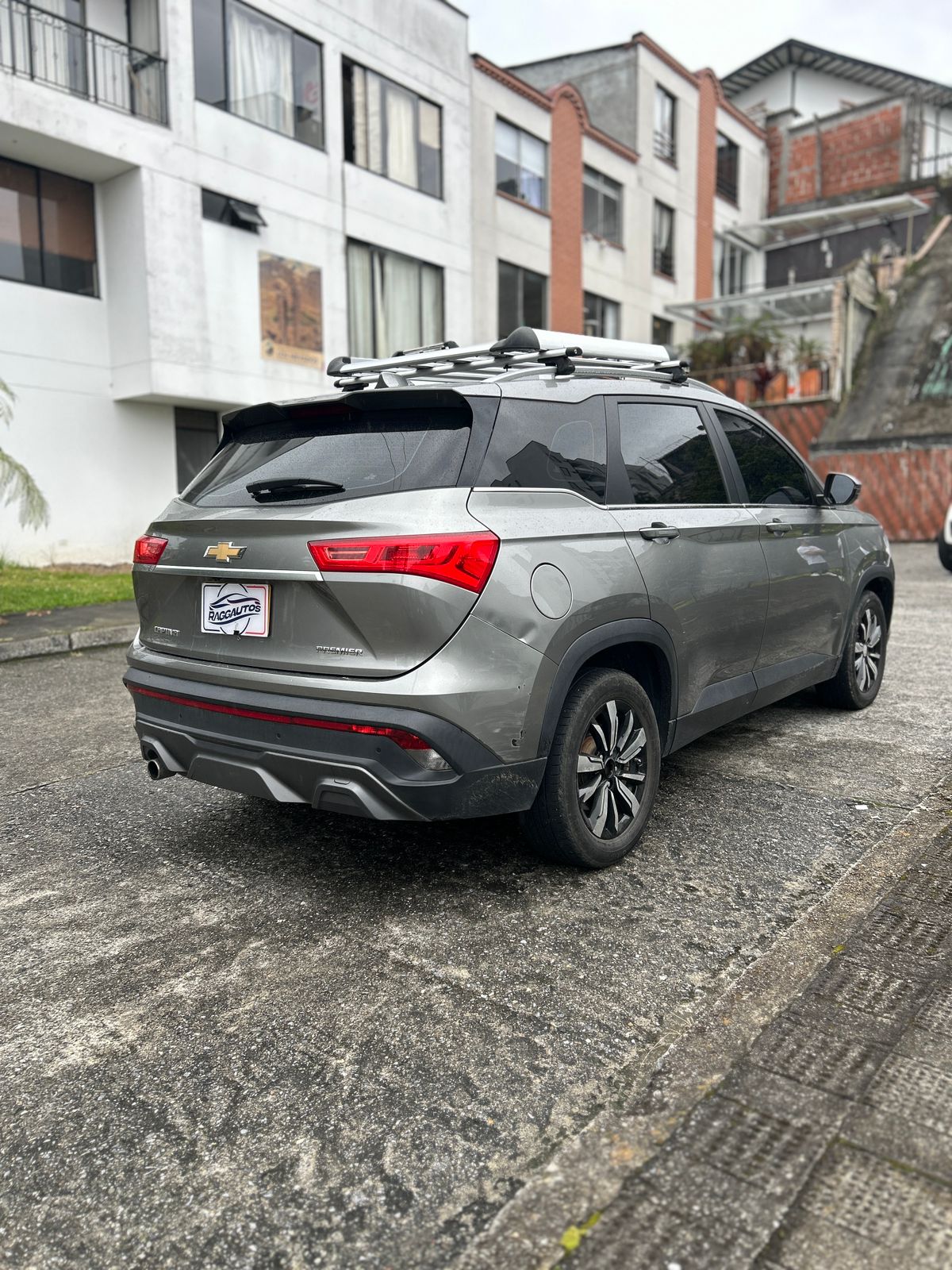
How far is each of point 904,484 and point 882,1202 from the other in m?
19.7

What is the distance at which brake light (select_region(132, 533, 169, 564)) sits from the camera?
3781 mm

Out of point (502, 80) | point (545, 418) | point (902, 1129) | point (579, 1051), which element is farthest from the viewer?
point (502, 80)

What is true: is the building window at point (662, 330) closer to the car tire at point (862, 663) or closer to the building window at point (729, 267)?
the building window at point (729, 267)

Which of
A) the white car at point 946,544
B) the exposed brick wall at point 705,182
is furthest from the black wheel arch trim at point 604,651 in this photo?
the exposed brick wall at point 705,182

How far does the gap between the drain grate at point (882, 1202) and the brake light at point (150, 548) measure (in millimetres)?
2932

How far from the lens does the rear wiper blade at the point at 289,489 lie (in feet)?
11.0

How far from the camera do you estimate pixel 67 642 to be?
890 centimetres

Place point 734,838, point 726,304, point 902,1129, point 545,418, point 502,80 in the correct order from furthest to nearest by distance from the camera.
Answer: point 726,304 → point 502,80 → point 734,838 → point 545,418 → point 902,1129

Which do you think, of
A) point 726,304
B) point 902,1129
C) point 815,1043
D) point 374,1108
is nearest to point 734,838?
point 815,1043

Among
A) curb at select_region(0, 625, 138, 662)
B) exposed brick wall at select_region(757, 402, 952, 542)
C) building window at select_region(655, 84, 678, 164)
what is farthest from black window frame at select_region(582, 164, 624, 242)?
curb at select_region(0, 625, 138, 662)

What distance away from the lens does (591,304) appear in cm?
2609

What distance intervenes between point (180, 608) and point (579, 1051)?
2.14 meters

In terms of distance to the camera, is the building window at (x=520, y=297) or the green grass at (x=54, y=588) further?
the building window at (x=520, y=297)

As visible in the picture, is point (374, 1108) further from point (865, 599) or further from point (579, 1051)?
point (865, 599)
